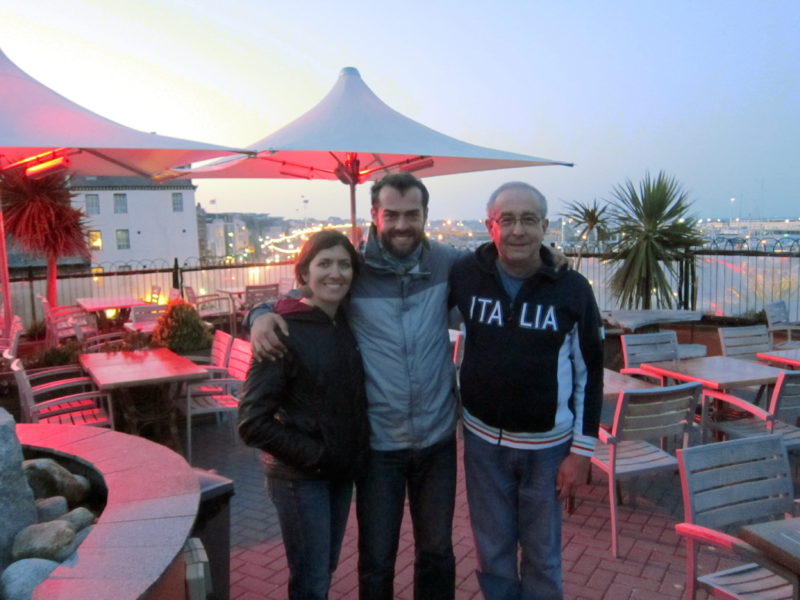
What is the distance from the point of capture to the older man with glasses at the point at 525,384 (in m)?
2.12

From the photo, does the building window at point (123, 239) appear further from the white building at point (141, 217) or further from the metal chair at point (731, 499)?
the metal chair at point (731, 499)

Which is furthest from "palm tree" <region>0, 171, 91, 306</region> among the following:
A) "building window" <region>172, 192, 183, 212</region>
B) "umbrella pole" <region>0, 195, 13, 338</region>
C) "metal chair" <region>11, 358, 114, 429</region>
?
"building window" <region>172, 192, 183, 212</region>

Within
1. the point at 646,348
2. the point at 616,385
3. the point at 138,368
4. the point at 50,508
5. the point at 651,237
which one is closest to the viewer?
the point at 50,508

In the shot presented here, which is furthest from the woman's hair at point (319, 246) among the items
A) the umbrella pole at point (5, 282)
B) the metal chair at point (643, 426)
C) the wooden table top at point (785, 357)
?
the umbrella pole at point (5, 282)

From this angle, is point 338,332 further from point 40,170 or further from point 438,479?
point 40,170

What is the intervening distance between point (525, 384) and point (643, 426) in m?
1.74

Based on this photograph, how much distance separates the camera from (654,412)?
3.53 meters

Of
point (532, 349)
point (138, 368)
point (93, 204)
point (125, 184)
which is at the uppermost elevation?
point (125, 184)

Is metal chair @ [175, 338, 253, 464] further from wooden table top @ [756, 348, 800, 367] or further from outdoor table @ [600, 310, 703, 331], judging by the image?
outdoor table @ [600, 310, 703, 331]

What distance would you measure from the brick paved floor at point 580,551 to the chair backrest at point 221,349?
1268 mm

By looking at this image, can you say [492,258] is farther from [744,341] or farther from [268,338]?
[744,341]

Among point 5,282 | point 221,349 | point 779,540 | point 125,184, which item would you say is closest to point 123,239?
point 125,184

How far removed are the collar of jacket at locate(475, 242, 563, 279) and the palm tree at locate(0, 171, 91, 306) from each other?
949cm

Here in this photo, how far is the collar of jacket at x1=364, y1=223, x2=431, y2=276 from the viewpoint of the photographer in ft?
7.04
